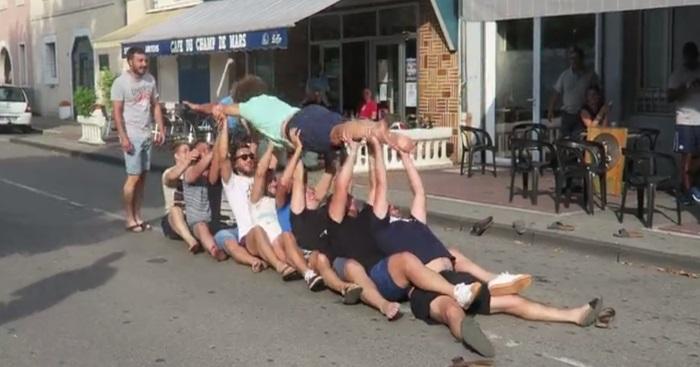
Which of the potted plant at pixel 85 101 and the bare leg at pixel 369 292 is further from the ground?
the potted plant at pixel 85 101

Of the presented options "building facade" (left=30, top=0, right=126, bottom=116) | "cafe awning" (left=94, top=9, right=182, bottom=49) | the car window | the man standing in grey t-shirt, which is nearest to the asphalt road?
the man standing in grey t-shirt

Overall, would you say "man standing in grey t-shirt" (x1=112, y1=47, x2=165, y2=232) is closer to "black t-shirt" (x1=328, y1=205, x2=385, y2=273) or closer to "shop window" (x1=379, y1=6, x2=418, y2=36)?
"black t-shirt" (x1=328, y1=205, x2=385, y2=273)

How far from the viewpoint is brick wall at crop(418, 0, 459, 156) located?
644 inches

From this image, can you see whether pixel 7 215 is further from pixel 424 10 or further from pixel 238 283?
pixel 424 10

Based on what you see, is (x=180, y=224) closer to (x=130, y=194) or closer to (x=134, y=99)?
(x=130, y=194)

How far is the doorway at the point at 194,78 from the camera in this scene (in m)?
24.9

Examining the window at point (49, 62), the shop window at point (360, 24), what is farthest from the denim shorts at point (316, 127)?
the window at point (49, 62)

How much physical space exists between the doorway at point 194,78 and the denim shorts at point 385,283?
60.6 ft

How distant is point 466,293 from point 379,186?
1.05 m

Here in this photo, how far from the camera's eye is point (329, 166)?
798cm

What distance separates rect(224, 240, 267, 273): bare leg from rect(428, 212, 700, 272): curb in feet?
9.40

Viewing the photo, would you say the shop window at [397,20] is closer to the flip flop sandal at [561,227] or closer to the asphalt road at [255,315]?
the asphalt road at [255,315]

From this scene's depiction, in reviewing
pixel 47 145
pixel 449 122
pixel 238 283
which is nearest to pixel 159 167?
pixel 449 122

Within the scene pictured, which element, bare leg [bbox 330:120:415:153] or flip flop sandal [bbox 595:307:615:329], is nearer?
flip flop sandal [bbox 595:307:615:329]
